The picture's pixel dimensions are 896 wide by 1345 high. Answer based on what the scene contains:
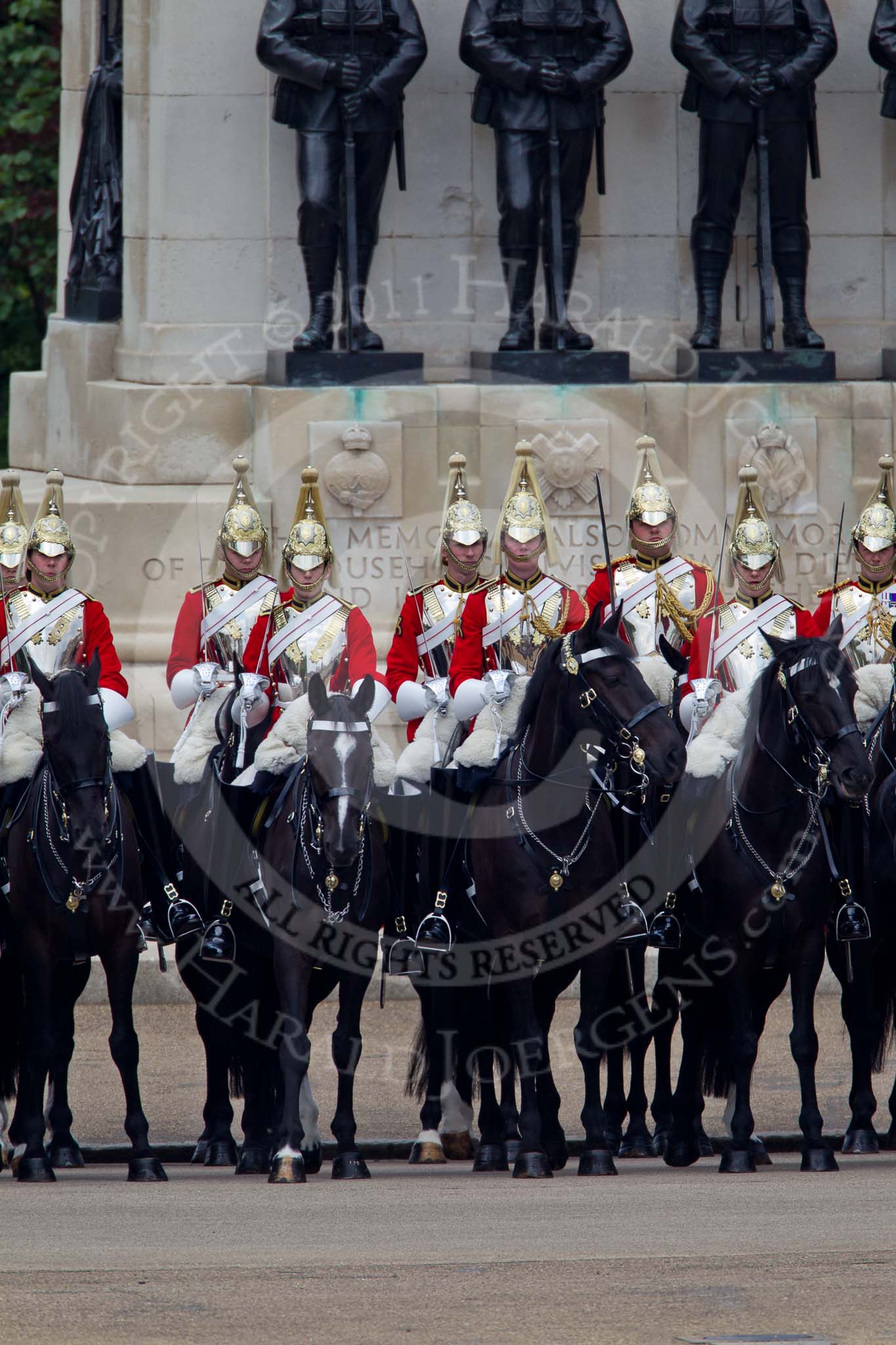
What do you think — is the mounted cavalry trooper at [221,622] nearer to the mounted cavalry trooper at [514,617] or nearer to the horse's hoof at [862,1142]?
the mounted cavalry trooper at [514,617]

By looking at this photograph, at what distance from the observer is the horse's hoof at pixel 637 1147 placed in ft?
45.9

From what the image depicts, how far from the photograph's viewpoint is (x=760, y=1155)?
525 inches

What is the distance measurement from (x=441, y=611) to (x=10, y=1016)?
281 cm

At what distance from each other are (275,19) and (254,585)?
564cm

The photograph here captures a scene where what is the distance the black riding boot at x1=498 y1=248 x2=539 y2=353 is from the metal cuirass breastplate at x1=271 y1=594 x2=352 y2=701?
5.52m

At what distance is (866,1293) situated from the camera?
970 centimetres

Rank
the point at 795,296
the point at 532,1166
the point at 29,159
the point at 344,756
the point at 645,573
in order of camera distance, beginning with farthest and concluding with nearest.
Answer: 1. the point at 29,159
2. the point at 795,296
3. the point at 645,573
4. the point at 532,1166
5. the point at 344,756

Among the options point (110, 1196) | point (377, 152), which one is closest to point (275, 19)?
point (377, 152)

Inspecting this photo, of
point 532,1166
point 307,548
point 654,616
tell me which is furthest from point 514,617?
point 532,1166

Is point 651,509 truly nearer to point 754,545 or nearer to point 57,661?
point 754,545

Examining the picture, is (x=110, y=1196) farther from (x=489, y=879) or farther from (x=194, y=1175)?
(x=489, y=879)

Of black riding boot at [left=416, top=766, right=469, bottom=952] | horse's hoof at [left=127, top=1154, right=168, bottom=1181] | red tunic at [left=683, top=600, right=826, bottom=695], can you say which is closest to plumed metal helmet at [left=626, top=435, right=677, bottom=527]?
red tunic at [left=683, top=600, right=826, bottom=695]

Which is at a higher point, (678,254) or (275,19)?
(275,19)

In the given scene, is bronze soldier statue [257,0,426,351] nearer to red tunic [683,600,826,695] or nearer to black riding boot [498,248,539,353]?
black riding boot [498,248,539,353]
